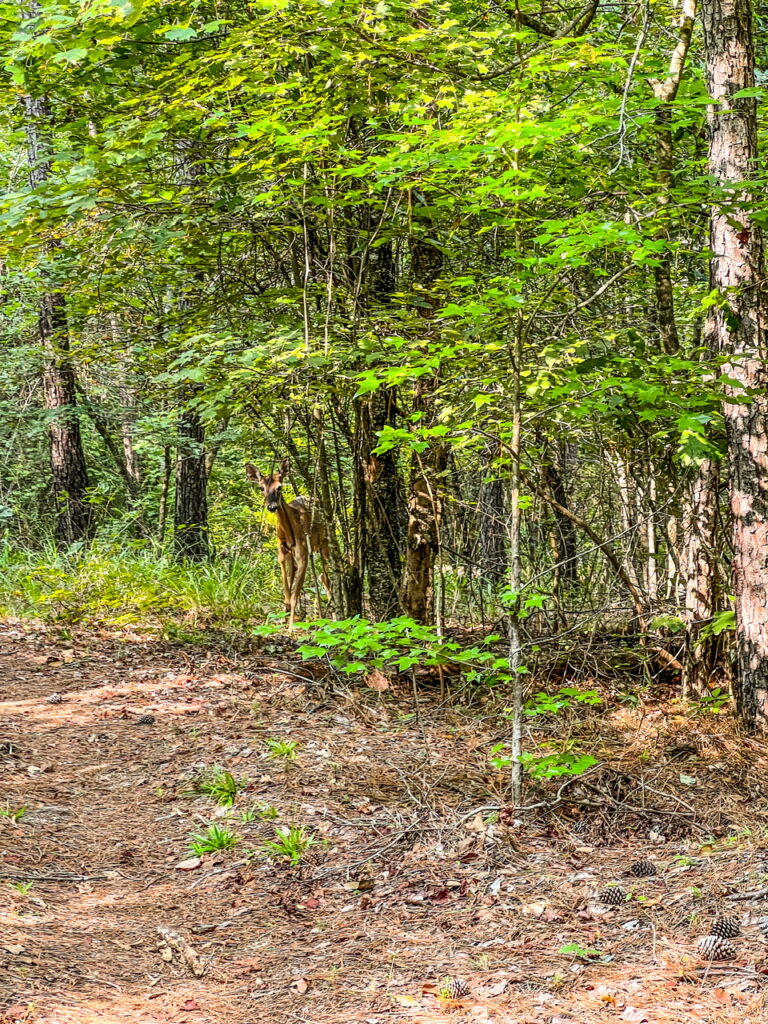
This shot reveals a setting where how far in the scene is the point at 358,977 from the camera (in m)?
3.69

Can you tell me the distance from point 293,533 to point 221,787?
2967 millimetres

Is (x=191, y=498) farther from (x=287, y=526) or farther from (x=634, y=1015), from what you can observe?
(x=634, y=1015)

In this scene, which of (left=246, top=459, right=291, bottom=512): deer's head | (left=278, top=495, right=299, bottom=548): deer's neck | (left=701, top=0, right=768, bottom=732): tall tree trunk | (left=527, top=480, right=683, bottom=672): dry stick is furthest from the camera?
(left=278, top=495, right=299, bottom=548): deer's neck

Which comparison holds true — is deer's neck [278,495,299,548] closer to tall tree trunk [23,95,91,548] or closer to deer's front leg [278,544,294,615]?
deer's front leg [278,544,294,615]

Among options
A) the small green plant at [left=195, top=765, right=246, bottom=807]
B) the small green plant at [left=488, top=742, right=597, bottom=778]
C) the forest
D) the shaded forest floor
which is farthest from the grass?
the small green plant at [left=488, top=742, right=597, bottom=778]

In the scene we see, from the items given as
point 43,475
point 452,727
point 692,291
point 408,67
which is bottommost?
point 452,727

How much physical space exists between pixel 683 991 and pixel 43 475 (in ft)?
50.8

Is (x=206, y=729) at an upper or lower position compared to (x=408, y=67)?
lower

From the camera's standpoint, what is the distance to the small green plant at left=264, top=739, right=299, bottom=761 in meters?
6.00

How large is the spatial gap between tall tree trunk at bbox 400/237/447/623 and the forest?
38 mm

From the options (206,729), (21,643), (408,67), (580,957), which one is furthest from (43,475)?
(580,957)

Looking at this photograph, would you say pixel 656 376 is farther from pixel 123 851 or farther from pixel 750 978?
pixel 123 851

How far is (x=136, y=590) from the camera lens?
32.1 feet

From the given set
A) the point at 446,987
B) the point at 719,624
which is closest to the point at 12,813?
the point at 446,987
